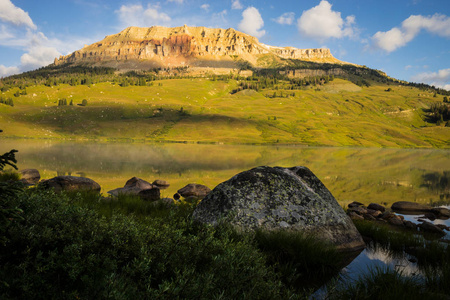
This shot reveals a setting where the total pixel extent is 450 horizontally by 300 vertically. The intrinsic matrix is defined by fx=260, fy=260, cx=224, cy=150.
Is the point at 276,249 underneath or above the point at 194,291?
underneath

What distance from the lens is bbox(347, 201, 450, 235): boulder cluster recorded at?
44.0 ft

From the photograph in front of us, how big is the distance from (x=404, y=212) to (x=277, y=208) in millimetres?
13574

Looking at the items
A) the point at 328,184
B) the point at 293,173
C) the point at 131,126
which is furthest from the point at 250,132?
the point at 293,173

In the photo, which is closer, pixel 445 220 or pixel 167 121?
pixel 445 220

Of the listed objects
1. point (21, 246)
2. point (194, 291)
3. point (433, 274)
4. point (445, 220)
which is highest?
point (21, 246)

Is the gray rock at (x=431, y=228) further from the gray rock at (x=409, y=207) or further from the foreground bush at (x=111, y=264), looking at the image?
the foreground bush at (x=111, y=264)

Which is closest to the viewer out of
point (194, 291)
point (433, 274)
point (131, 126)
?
point (194, 291)

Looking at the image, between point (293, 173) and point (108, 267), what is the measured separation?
27.0ft

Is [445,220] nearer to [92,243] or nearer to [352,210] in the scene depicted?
[352,210]

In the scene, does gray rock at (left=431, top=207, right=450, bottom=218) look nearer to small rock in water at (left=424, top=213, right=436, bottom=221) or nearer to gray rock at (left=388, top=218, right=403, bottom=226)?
small rock in water at (left=424, top=213, right=436, bottom=221)

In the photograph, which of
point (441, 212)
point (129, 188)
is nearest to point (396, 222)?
point (441, 212)

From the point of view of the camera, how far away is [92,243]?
411 centimetres

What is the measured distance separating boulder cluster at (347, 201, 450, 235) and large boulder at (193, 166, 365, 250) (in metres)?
5.40

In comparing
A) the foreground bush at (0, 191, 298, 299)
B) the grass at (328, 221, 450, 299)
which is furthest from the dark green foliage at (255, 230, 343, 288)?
the foreground bush at (0, 191, 298, 299)
